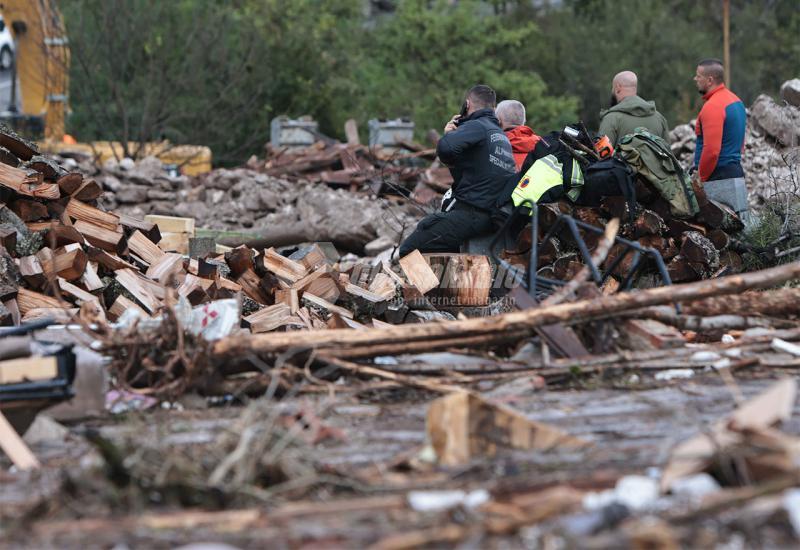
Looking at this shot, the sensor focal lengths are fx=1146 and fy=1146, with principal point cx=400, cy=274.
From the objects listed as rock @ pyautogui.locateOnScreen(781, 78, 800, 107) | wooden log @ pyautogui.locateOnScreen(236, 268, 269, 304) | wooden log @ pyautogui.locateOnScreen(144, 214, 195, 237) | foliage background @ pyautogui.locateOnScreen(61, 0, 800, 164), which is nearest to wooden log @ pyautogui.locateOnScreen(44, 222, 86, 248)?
wooden log @ pyautogui.locateOnScreen(236, 268, 269, 304)

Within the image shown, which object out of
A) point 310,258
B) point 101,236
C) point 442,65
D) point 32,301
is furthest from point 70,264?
point 442,65

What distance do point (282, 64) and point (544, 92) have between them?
10.6 meters

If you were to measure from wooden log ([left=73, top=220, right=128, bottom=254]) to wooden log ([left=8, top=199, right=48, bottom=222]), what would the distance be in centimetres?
28

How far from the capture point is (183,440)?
4.29 m

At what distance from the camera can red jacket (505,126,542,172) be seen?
10.2 meters

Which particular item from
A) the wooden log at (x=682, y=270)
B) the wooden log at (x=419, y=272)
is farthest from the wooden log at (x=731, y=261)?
the wooden log at (x=419, y=272)

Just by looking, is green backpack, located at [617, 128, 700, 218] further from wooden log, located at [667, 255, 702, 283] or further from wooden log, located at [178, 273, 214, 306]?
wooden log, located at [178, 273, 214, 306]

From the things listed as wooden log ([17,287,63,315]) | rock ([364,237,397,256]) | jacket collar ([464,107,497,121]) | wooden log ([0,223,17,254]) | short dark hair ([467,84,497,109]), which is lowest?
rock ([364,237,397,256])

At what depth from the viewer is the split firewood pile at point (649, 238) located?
29.0 ft

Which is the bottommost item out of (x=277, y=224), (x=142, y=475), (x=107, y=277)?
(x=277, y=224)

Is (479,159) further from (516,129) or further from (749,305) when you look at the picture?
(749,305)

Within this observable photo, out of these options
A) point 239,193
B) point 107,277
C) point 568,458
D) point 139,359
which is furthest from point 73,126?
point 568,458

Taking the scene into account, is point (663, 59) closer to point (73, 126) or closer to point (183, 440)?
point (73, 126)

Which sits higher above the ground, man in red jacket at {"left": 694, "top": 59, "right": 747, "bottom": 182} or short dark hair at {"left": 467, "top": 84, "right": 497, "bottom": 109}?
short dark hair at {"left": 467, "top": 84, "right": 497, "bottom": 109}
